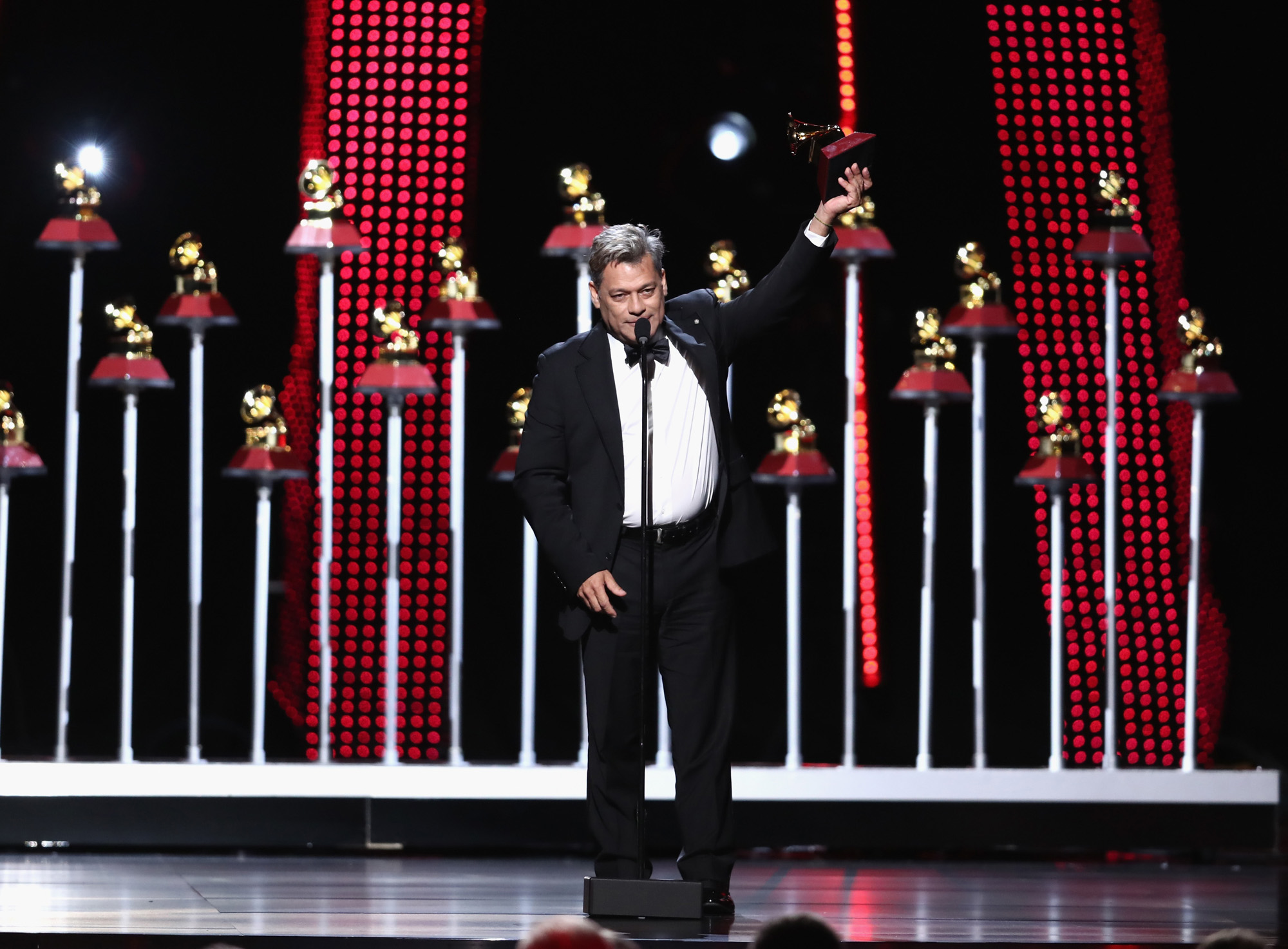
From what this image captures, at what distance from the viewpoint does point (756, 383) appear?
196 inches

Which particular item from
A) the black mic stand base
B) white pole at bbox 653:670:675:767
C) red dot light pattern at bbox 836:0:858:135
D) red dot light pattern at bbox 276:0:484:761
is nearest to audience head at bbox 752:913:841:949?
the black mic stand base

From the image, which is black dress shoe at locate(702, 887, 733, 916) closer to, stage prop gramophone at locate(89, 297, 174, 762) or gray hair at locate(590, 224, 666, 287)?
gray hair at locate(590, 224, 666, 287)

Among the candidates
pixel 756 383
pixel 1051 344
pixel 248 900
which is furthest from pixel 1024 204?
pixel 248 900

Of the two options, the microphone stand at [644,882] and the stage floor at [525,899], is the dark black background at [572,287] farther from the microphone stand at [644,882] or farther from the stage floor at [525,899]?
the microphone stand at [644,882]

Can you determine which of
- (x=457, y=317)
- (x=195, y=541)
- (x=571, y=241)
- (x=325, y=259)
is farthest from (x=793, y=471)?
(x=195, y=541)

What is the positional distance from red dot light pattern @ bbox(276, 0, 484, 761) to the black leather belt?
189 cm

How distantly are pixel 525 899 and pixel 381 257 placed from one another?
85.1 inches

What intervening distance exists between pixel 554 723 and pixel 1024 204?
77.4 inches

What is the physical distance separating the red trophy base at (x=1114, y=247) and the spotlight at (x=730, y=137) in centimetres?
103

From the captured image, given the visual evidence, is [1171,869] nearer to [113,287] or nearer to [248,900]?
[248,900]

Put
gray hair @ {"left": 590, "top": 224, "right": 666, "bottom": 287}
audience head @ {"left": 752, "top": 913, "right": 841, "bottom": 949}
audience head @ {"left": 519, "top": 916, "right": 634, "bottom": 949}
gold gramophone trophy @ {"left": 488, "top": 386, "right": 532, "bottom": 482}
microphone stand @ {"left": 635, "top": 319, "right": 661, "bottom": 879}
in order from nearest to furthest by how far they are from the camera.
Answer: audience head @ {"left": 519, "top": 916, "right": 634, "bottom": 949}, audience head @ {"left": 752, "top": 913, "right": 841, "bottom": 949}, microphone stand @ {"left": 635, "top": 319, "right": 661, "bottom": 879}, gray hair @ {"left": 590, "top": 224, "right": 666, "bottom": 287}, gold gramophone trophy @ {"left": 488, "top": 386, "right": 532, "bottom": 482}

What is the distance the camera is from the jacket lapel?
3232mm

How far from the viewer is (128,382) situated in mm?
4328

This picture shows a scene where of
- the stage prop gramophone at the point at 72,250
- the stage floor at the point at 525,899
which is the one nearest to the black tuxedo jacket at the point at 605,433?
the stage floor at the point at 525,899
